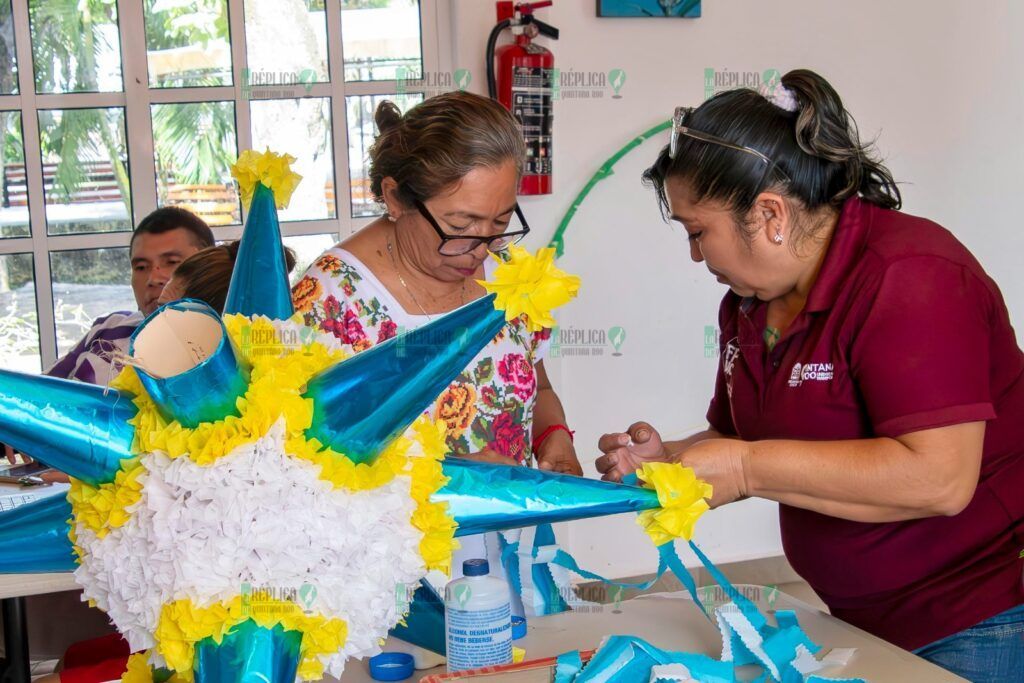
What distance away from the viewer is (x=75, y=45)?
328 centimetres

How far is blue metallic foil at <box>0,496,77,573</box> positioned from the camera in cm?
95

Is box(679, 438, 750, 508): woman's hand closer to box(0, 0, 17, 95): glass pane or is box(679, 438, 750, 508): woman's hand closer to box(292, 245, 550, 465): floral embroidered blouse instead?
box(292, 245, 550, 465): floral embroidered blouse

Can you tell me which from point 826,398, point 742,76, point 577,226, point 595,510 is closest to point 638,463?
point 826,398

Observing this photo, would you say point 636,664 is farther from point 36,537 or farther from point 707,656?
point 36,537

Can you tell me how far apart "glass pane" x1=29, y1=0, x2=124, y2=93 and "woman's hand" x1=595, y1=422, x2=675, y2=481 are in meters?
2.47

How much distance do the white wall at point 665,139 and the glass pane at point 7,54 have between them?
137 centimetres

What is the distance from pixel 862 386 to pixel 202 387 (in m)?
0.90

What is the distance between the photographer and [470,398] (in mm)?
1687

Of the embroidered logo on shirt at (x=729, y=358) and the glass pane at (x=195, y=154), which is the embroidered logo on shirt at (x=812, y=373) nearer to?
the embroidered logo on shirt at (x=729, y=358)

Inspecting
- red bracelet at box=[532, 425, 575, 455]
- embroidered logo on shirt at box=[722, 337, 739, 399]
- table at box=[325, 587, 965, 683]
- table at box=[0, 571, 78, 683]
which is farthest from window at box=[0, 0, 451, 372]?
table at box=[325, 587, 965, 683]

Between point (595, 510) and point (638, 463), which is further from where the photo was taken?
point (638, 463)

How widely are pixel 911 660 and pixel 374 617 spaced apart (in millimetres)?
821

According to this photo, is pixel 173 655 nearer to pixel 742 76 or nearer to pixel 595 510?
Answer: pixel 595 510

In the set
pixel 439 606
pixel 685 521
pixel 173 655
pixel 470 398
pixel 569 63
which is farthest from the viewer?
pixel 569 63
